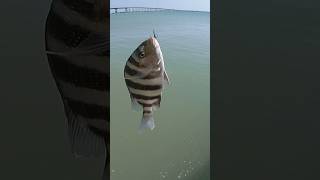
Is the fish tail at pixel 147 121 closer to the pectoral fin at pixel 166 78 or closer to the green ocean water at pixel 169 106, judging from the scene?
the green ocean water at pixel 169 106

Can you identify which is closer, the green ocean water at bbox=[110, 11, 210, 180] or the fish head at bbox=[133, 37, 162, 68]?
the fish head at bbox=[133, 37, 162, 68]

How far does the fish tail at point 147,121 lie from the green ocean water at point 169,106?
0.06ft

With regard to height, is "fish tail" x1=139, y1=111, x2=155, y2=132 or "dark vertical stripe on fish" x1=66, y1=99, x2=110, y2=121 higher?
"dark vertical stripe on fish" x1=66, y1=99, x2=110, y2=121

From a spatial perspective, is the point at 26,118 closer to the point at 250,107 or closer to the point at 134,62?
the point at 134,62

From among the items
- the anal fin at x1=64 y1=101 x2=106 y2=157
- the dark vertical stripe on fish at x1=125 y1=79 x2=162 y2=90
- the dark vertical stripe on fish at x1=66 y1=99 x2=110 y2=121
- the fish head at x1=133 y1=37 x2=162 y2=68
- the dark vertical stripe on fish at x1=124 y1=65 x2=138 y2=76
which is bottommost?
the anal fin at x1=64 y1=101 x2=106 y2=157

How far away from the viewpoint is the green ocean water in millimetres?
1597

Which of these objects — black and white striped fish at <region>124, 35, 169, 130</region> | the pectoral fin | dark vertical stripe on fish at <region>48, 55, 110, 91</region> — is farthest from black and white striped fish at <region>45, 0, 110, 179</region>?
the pectoral fin

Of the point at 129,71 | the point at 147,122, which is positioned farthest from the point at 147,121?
the point at 129,71

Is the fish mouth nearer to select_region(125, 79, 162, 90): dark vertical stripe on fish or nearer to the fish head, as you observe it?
the fish head

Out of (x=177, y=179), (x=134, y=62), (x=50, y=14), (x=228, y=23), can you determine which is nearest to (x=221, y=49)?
(x=228, y=23)

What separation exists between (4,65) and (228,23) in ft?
3.10

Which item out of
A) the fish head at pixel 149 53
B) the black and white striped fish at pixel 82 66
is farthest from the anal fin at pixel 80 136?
the fish head at pixel 149 53

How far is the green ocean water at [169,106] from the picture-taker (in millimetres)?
1597

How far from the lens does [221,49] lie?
5.87 ft
